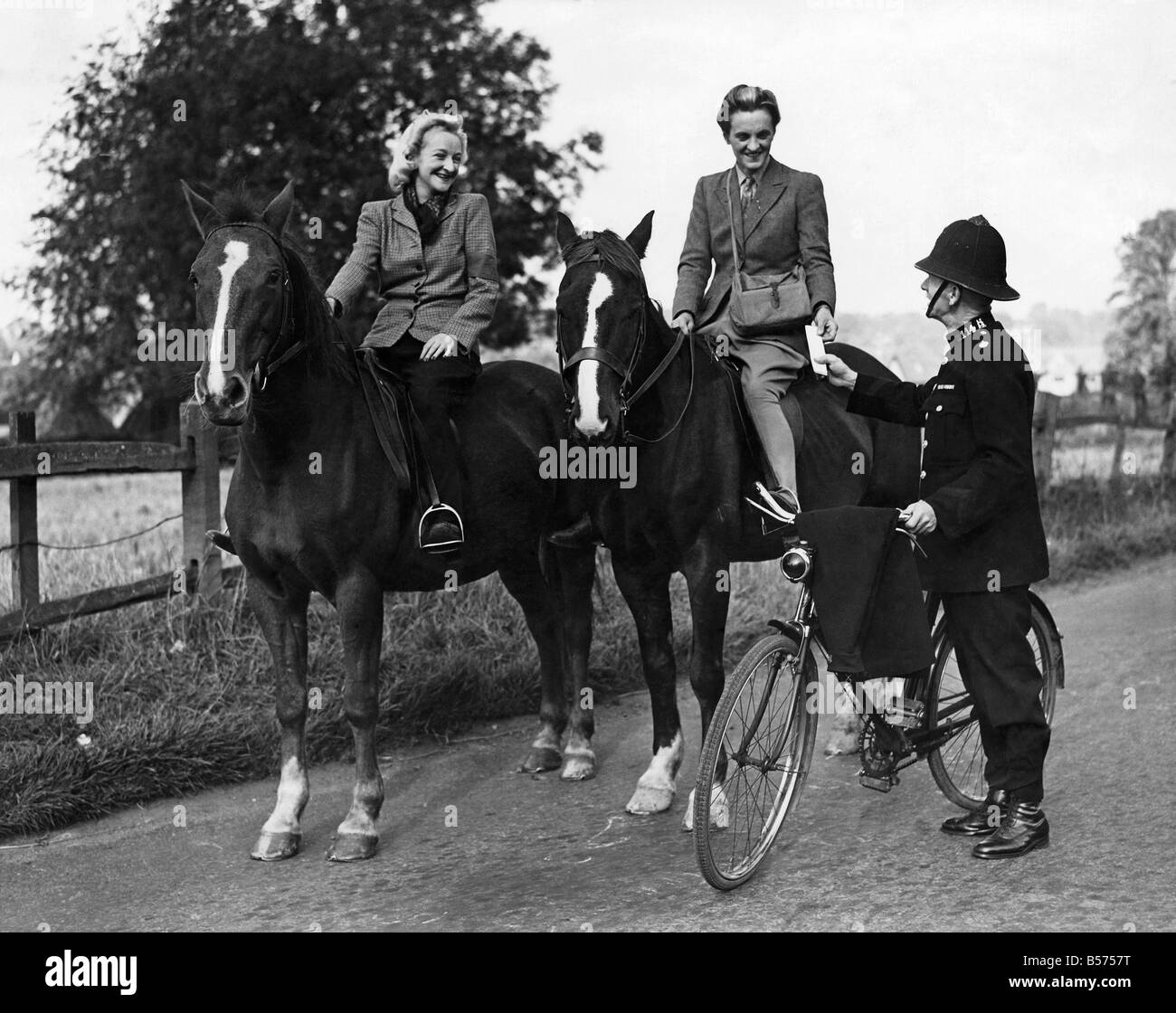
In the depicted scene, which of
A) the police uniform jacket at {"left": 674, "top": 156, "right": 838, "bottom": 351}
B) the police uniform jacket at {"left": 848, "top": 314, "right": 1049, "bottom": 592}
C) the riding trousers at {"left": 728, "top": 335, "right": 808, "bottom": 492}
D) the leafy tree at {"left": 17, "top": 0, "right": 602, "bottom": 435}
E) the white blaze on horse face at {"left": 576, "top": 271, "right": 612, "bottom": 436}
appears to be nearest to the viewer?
the police uniform jacket at {"left": 848, "top": 314, "right": 1049, "bottom": 592}

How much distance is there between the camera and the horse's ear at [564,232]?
5.55 metres

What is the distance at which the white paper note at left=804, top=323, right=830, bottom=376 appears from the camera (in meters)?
6.43

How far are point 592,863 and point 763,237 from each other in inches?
119

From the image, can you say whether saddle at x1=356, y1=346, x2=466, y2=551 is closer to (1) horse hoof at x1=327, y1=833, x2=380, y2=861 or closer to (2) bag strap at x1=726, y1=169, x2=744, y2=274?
(1) horse hoof at x1=327, y1=833, x2=380, y2=861

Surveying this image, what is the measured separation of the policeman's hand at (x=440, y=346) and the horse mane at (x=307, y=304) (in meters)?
0.47

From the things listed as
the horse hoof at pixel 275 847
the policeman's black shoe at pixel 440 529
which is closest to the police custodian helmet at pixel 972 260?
the policeman's black shoe at pixel 440 529

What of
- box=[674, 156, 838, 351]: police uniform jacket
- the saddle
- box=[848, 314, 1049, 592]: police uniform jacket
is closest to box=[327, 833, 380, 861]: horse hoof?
the saddle

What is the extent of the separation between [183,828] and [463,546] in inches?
68.1

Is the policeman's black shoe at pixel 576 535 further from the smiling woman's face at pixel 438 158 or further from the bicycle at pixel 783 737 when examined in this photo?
the smiling woman's face at pixel 438 158

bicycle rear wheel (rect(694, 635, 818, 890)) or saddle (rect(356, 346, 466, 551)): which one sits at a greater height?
saddle (rect(356, 346, 466, 551))

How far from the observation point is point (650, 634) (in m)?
6.06

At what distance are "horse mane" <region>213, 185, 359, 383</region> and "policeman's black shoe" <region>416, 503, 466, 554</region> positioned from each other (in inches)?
25.9
